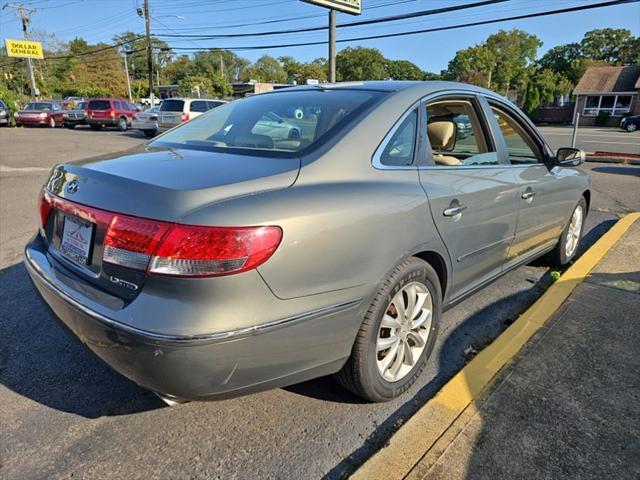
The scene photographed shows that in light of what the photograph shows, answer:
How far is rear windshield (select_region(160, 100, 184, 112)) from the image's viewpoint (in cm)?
1736

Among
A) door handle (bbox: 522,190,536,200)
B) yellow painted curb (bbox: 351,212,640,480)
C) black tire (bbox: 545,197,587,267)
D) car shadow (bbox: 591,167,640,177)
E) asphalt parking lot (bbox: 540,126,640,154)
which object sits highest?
door handle (bbox: 522,190,536,200)

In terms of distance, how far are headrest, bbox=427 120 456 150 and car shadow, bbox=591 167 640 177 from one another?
9933 mm

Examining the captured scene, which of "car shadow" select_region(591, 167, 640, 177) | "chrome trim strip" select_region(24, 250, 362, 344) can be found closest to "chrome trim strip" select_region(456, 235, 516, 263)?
"chrome trim strip" select_region(24, 250, 362, 344)

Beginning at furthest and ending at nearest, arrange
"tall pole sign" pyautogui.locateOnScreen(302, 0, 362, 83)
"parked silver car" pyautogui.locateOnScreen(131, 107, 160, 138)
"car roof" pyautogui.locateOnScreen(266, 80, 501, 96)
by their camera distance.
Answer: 1. "parked silver car" pyautogui.locateOnScreen(131, 107, 160, 138)
2. "tall pole sign" pyautogui.locateOnScreen(302, 0, 362, 83)
3. "car roof" pyautogui.locateOnScreen(266, 80, 501, 96)

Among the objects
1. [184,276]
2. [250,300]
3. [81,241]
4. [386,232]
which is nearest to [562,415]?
[386,232]

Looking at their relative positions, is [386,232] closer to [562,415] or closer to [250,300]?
[250,300]

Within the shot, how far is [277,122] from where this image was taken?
2.61 meters

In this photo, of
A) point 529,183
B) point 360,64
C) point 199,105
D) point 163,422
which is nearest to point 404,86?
point 529,183

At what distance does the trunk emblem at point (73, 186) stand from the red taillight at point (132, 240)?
0.39 m

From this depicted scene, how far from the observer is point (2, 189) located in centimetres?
776

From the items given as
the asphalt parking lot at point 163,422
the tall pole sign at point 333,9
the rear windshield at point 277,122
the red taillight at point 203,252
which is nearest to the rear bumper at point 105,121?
the tall pole sign at point 333,9

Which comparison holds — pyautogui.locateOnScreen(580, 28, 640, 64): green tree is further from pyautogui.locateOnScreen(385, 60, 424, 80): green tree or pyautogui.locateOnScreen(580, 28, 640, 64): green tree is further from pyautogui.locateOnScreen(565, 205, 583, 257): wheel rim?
pyautogui.locateOnScreen(565, 205, 583, 257): wheel rim

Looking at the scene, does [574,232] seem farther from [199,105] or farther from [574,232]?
[199,105]

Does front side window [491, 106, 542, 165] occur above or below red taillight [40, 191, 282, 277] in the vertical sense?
above
